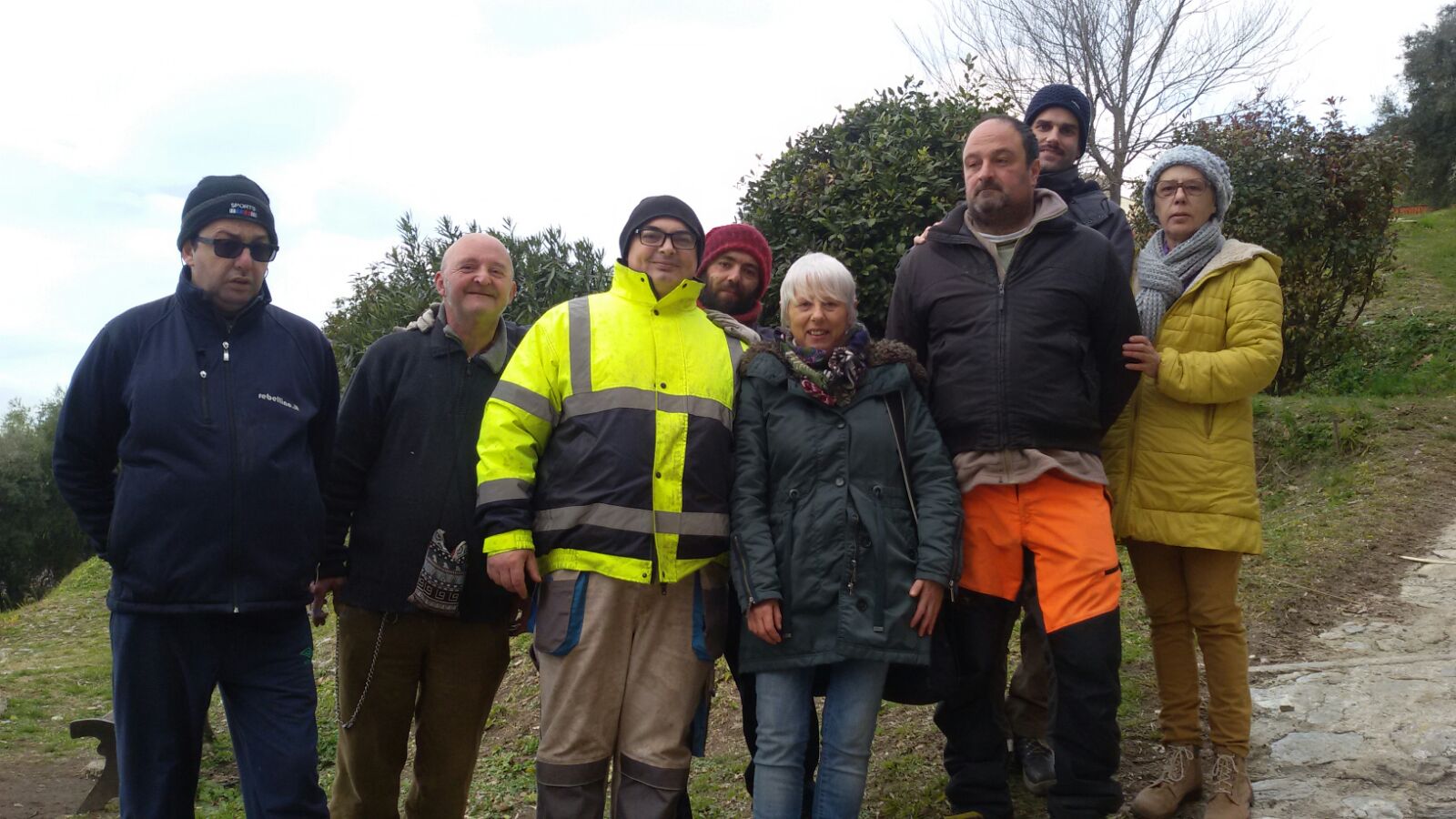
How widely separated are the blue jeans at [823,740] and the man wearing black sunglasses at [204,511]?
140cm

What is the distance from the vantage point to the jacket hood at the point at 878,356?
3.28m

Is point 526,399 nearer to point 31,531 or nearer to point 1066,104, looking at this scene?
point 1066,104

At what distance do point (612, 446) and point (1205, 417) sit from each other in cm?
197

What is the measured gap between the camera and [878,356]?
10.8 ft

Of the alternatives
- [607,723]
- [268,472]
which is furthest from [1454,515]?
[268,472]

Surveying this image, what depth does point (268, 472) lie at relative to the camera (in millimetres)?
3180

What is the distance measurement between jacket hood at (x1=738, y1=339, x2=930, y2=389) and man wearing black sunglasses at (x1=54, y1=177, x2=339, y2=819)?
4.71 ft

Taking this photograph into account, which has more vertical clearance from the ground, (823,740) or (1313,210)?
(1313,210)

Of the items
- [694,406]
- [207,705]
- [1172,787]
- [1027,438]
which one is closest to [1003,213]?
[1027,438]

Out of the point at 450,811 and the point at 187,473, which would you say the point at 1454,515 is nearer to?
the point at 450,811

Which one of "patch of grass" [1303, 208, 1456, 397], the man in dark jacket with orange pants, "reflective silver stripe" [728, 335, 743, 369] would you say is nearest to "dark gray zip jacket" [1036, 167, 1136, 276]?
the man in dark jacket with orange pants

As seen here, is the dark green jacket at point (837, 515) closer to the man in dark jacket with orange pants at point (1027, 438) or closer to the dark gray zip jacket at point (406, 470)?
the man in dark jacket with orange pants at point (1027, 438)

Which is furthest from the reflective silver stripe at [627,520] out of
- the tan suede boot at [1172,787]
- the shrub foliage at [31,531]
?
the shrub foliage at [31,531]

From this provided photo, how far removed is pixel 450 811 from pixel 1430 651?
4.62 metres
